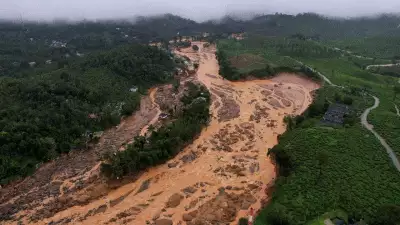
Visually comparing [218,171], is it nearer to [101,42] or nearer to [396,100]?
[396,100]

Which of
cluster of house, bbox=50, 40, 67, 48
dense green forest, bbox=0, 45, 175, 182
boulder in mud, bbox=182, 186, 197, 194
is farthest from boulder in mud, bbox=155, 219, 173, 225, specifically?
cluster of house, bbox=50, 40, 67, 48

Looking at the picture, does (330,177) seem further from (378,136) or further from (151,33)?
(151,33)

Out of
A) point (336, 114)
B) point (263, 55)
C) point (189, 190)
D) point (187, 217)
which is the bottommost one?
point (187, 217)

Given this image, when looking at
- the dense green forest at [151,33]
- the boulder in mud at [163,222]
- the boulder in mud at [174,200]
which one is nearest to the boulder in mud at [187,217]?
the boulder in mud at [163,222]

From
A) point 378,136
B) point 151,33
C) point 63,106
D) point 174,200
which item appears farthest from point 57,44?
point 378,136

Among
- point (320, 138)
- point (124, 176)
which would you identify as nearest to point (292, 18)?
point (320, 138)

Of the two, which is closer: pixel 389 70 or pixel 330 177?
pixel 330 177

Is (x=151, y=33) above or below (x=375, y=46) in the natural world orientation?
above
